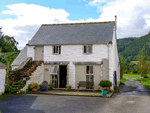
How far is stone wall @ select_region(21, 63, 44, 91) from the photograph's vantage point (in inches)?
712

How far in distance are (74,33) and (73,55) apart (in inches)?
123

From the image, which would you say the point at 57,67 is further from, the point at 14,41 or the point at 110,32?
the point at 14,41

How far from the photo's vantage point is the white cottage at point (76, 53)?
1927cm

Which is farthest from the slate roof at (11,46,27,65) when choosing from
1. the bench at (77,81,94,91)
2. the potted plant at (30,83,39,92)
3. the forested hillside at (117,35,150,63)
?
the forested hillside at (117,35,150,63)

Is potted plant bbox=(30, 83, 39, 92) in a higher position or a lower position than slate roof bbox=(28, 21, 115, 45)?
lower

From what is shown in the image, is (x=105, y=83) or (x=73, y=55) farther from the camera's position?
(x=73, y=55)

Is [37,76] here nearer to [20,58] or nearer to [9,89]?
[9,89]

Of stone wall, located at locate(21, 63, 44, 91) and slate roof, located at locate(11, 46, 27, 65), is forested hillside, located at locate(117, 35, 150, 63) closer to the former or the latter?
slate roof, located at locate(11, 46, 27, 65)

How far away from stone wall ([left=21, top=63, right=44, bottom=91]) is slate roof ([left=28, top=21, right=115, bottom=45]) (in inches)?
117

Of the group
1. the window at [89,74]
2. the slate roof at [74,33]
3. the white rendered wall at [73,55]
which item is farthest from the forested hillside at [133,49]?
the window at [89,74]

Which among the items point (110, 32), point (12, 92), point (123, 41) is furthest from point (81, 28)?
point (123, 41)

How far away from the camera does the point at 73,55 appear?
20094 mm

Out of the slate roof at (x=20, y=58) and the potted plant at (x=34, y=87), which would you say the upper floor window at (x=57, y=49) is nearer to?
the potted plant at (x=34, y=87)

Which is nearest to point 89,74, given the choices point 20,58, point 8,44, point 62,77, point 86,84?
point 86,84
